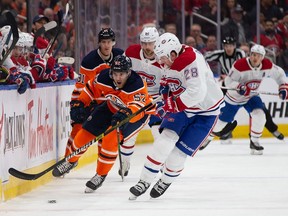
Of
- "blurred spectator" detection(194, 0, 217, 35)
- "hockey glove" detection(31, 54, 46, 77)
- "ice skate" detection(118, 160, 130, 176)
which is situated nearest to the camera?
"hockey glove" detection(31, 54, 46, 77)

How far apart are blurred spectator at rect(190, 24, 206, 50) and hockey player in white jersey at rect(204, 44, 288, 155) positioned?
1.82 metres

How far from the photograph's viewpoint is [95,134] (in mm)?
7895

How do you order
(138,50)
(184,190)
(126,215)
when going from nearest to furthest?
(126,215)
(184,190)
(138,50)

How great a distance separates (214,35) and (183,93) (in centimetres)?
651

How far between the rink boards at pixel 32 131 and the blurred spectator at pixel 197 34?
140 inches

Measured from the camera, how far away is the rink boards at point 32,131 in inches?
282

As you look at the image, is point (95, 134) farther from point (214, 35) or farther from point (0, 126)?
point (214, 35)

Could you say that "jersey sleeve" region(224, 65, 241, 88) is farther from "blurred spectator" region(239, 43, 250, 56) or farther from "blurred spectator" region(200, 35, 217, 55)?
"blurred spectator" region(239, 43, 250, 56)

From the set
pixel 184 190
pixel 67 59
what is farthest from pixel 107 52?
pixel 184 190

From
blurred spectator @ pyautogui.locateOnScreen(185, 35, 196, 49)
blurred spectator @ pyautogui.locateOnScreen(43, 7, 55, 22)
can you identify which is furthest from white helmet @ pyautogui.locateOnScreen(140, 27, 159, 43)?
blurred spectator @ pyautogui.locateOnScreen(185, 35, 196, 49)

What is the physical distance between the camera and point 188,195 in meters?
7.58

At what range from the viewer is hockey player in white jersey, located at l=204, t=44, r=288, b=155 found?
11.2 meters

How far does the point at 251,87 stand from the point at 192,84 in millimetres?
4470

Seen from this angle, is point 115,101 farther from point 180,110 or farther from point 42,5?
point 42,5
